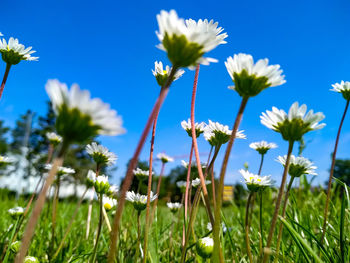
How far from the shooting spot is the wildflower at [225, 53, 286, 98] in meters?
0.68

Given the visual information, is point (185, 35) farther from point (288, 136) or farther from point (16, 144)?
point (16, 144)

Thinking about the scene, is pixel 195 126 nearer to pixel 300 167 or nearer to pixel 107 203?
pixel 300 167

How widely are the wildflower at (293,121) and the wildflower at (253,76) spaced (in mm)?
82

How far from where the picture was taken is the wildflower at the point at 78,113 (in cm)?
48

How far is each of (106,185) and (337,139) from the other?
1.00m

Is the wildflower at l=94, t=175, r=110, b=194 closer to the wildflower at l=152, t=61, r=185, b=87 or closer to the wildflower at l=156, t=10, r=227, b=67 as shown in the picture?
the wildflower at l=152, t=61, r=185, b=87

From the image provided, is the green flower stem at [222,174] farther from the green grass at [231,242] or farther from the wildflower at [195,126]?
the wildflower at [195,126]

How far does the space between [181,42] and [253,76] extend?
210 millimetres

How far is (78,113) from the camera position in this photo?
49cm

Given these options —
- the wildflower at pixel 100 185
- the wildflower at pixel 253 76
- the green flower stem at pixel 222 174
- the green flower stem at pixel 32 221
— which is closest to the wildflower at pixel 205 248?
the green flower stem at pixel 222 174

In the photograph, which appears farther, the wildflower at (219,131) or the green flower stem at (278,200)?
the wildflower at (219,131)

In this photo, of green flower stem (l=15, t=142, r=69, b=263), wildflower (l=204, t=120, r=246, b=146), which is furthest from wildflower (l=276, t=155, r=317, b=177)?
green flower stem (l=15, t=142, r=69, b=263)

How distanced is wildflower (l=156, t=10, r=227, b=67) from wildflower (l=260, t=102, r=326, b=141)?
0.88ft

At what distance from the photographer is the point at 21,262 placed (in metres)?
0.41
